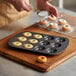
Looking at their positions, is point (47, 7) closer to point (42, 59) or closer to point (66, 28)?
point (66, 28)

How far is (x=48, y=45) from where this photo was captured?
29.7 inches

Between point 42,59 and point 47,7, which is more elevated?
point 47,7

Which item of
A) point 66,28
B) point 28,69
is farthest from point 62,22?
point 28,69

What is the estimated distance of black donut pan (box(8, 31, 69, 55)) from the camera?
0.73m

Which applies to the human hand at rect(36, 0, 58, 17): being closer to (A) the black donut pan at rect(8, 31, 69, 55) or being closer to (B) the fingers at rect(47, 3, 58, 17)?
(B) the fingers at rect(47, 3, 58, 17)

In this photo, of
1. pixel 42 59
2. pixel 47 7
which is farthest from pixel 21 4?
pixel 42 59

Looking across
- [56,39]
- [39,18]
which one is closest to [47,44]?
[56,39]

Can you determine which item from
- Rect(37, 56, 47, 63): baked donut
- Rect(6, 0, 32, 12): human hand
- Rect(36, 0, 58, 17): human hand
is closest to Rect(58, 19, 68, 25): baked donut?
Rect(36, 0, 58, 17): human hand

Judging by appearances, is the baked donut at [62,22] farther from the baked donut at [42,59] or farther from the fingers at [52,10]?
the baked donut at [42,59]

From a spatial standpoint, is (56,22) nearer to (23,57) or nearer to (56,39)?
(56,39)

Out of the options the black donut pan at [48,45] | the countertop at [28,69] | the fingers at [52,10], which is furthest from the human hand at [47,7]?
the countertop at [28,69]

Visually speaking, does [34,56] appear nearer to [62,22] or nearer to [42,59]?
[42,59]

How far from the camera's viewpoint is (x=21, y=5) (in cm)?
85

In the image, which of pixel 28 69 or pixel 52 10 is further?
pixel 52 10
